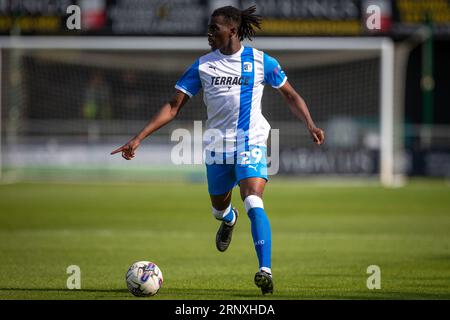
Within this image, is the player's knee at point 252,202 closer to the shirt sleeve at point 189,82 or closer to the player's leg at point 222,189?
the player's leg at point 222,189

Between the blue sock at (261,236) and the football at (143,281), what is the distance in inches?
35.0

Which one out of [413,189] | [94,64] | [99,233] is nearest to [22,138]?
[94,64]

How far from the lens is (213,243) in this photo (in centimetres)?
1309

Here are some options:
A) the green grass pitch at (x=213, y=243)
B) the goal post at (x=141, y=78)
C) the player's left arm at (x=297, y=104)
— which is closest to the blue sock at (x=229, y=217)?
the green grass pitch at (x=213, y=243)

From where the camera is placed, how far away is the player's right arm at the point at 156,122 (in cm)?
770

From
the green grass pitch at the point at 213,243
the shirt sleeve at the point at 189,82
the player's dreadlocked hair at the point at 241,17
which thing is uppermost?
the player's dreadlocked hair at the point at 241,17

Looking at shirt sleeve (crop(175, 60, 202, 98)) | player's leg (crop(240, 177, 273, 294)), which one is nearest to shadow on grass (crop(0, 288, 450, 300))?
player's leg (crop(240, 177, 273, 294))

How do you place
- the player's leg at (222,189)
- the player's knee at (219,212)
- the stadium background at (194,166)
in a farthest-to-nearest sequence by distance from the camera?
the stadium background at (194,166) < the player's knee at (219,212) < the player's leg at (222,189)

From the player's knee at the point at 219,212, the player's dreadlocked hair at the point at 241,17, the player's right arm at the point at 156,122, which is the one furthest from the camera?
the player's knee at the point at 219,212

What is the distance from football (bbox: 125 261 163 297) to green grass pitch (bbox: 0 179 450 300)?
115mm

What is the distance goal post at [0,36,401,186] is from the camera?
26141mm

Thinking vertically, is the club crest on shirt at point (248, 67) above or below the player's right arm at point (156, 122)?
above

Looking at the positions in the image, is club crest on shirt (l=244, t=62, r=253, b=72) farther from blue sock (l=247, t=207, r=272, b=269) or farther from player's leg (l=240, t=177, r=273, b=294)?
blue sock (l=247, t=207, r=272, b=269)

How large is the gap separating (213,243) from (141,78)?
17.2 metres
